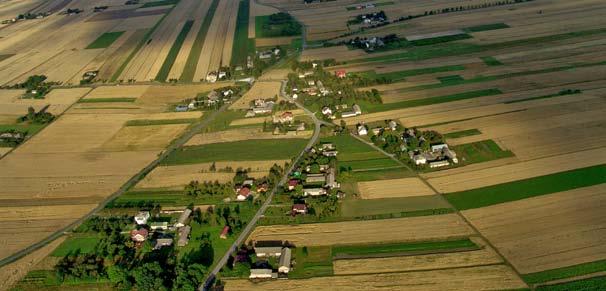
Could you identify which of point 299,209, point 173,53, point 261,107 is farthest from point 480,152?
point 173,53

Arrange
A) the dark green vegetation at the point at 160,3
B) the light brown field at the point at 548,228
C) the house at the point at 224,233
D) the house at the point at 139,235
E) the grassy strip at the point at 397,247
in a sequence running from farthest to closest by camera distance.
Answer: the dark green vegetation at the point at 160,3 < the house at the point at 139,235 < the house at the point at 224,233 < the grassy strip at the point at 397,247 < the light brown field at the point at 548,228

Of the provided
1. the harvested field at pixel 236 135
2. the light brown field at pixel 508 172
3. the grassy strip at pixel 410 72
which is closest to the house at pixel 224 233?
the harvested field at pixel 236 135

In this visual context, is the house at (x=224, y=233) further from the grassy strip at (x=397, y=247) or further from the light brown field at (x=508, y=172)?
the light brown field at (x=508, y=172)

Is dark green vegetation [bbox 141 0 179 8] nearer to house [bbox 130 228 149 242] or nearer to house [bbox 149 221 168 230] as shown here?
house [bbox 149 221 168 230]

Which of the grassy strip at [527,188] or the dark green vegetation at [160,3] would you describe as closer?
the grassy strip at [527,188]

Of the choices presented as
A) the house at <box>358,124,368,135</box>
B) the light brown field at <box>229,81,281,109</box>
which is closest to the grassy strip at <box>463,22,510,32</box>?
Answer: the light brown field at <box>229,81,281,109</box>

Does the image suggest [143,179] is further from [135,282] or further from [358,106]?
[358,106]

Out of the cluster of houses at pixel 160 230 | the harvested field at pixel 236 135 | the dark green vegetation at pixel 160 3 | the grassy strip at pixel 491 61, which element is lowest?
the cluster of houses at pixel 160 230
